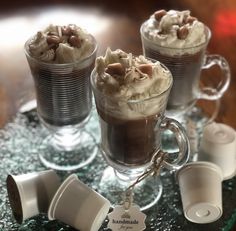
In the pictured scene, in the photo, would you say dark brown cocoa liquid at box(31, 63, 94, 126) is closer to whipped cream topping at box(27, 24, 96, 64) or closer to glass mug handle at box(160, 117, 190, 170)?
whipped cream topping at box(27, 24, 96, 64)

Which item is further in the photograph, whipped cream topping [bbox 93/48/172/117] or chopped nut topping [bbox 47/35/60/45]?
chopped nut topping [bbox 47/35/60/45]

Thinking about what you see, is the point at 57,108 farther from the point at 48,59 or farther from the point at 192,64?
the point at 192,64

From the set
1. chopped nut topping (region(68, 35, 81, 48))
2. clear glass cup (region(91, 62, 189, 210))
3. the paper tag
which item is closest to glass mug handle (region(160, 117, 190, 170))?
clear glass cup (region(91, 62, 189, 210))

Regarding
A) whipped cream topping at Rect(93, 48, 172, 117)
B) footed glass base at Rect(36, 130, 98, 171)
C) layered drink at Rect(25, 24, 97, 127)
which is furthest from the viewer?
footed glass base at Rect(36, 130, 98, 171)

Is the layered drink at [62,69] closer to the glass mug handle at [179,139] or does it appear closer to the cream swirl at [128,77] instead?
the cream swirl at [128,77]

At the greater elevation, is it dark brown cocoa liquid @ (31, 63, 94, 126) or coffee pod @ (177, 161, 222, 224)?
dark brown cocoa liquid @ (31, 63, 94, 126)

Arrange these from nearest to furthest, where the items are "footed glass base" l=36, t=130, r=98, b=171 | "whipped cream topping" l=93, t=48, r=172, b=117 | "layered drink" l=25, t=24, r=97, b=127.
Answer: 1. "whipped cream topping" l=93, t=48, r=172, b=117
2. "layered drink" l=25, t=24, r=97, b=127
3. "footed glass base" l=36, t=130, r=98, b=171

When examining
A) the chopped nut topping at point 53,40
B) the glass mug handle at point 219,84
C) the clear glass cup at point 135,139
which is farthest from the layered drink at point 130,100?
the glass mug handle at point 219,84
